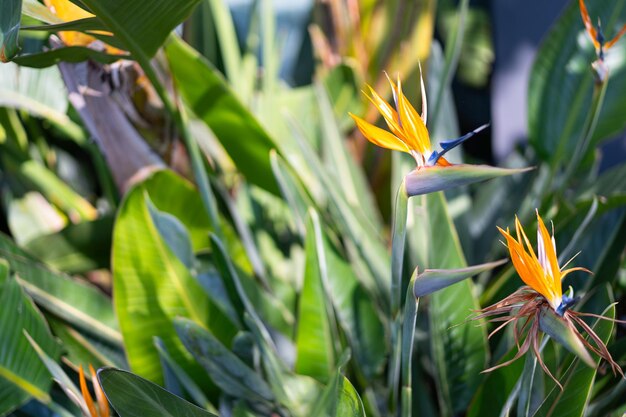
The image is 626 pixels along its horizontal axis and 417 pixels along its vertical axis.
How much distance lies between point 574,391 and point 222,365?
0.32 metres

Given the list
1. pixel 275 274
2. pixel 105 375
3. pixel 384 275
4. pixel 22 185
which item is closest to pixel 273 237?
pixel 275 274

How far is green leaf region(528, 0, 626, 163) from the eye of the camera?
95 centimetres

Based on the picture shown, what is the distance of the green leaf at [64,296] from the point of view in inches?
32.0

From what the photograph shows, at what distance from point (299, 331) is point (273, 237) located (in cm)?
38

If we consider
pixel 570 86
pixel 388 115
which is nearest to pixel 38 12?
pixel 388 115

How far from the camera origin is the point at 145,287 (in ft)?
2.55

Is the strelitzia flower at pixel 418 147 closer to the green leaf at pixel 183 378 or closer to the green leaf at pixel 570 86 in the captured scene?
the green leaf at pixel 183 378

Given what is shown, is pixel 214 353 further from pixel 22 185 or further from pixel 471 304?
pixel 22 185

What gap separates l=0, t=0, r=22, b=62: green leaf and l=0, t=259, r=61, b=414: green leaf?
26 cm

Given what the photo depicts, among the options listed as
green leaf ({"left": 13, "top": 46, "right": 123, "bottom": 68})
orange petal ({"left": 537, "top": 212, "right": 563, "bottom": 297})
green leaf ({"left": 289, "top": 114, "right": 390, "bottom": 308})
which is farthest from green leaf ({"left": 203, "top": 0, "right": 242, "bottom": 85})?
orange petal ({"left": 537, "top": 212, "right": 563, "bottom": 297})

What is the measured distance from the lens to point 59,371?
2.01ft

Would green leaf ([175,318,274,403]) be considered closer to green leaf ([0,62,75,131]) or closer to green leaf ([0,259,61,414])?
green leaf ([0,259,61,414])

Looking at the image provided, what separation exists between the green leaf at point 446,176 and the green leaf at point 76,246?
67 centimetres

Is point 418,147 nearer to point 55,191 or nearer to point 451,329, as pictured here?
point 451,329
